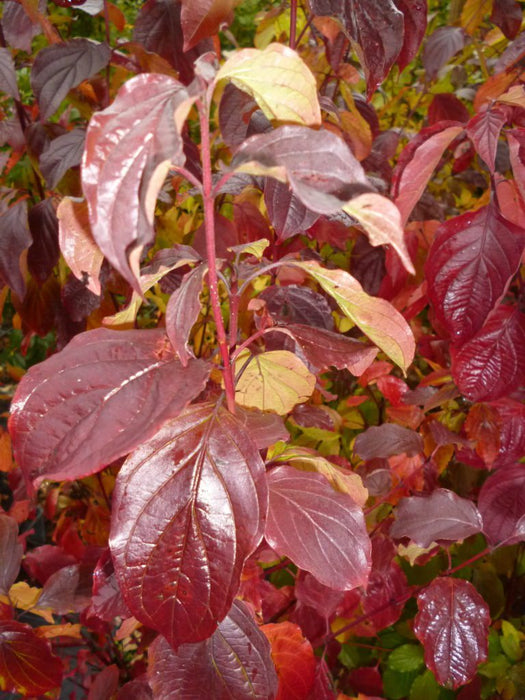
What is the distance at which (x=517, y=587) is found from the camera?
1.63m

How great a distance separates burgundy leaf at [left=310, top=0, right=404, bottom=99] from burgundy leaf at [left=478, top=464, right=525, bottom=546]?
26.8 inches

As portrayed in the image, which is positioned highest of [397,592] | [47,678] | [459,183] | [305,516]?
[305,516]

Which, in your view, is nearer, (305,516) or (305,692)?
(305,516)

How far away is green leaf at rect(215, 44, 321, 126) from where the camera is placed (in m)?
0.44

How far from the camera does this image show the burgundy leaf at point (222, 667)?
0.66m

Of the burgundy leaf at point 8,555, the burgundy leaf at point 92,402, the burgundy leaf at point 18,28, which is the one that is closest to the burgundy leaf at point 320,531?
the burgundy leaf at point 92,402

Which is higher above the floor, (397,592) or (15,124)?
(15,124)

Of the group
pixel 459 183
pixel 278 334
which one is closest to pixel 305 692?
pixel 278 334

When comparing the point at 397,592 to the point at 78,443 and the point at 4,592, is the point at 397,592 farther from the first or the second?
the point at 78,443

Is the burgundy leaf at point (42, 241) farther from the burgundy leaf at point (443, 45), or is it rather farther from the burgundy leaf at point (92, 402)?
the burgundy leaf at point (443, 45)

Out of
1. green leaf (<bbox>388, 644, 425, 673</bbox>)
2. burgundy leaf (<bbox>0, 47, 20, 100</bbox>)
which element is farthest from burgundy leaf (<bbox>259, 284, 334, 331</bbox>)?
green leaf (<bbox>388, 644, 425, 673</bbox>)

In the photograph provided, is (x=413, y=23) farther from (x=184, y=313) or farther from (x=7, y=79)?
(x=7, y=79)

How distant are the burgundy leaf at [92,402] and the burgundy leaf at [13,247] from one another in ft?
2.03

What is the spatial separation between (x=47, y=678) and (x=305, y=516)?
568 millimetres
